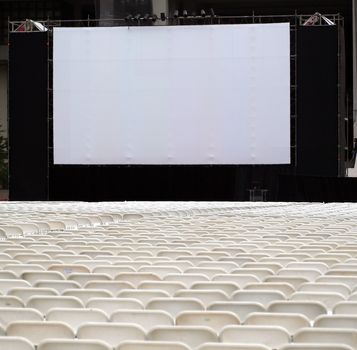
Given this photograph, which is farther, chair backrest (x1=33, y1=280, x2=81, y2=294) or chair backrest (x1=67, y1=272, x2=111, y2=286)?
chair backrest (x1=67, y1=272, x2=111, y2=286)

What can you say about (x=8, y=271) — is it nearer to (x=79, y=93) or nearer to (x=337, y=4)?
(x=79, y=93)

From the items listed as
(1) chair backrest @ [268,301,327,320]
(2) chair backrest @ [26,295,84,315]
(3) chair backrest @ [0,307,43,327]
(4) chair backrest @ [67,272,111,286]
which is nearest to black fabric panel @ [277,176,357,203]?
(4) chair backrest @ [67,272,111,286]

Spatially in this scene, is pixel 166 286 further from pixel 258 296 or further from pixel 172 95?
pixel 172 95

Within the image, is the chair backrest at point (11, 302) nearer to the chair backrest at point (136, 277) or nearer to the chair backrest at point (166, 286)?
the chair backrest at point (166, 286)

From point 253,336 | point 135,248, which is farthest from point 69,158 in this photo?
point 253,336

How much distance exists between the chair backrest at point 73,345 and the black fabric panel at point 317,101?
25.9 meters

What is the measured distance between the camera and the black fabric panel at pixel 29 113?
31031 mm

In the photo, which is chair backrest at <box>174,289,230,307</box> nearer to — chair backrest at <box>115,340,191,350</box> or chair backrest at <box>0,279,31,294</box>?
chair backrest at <box>0,279,31,294</box>

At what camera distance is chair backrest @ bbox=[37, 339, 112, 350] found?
4160 millimetres

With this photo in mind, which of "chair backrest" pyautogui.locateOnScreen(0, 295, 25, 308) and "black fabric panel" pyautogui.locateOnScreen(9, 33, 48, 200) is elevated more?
"black fabric panel" pyautogui.locateOnScreen(9, 33, 48, 200)

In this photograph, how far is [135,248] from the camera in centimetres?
946

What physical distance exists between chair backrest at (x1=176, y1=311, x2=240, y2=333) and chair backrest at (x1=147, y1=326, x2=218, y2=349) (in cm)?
59

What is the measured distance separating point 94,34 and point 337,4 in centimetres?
2212

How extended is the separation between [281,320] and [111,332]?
989mm
